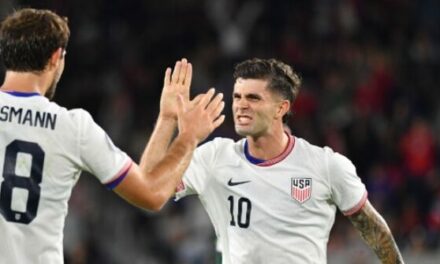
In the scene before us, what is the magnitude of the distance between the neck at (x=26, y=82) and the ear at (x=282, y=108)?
6.67ft

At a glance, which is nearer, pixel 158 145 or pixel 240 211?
pixel 158 145

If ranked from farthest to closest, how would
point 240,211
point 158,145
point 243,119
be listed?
point 243,119 → point 240,211 → point 158,145

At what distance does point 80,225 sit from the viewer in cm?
1216

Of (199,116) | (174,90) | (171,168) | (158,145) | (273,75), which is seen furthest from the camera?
(273,75)

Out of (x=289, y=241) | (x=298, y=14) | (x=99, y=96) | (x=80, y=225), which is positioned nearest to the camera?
(x=289, y=241)

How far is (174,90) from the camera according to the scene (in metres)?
5.41

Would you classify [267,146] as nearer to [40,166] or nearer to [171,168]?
[171,168]

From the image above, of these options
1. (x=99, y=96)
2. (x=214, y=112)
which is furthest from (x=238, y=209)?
(x=99, y=96)

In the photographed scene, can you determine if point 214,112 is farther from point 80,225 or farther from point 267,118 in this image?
point 80,225

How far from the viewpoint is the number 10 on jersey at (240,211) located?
5.99 m

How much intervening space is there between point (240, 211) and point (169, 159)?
4.23 feet

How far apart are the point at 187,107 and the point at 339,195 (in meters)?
1.28

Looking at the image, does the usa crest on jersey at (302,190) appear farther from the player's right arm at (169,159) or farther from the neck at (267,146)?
the player's right arm at (169,159)

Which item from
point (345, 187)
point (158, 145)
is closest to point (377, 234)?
point (345, 187)
